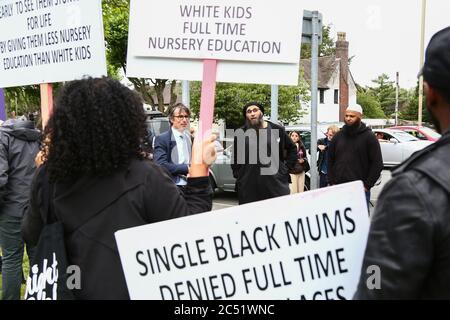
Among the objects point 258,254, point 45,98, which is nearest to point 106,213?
point 258,254

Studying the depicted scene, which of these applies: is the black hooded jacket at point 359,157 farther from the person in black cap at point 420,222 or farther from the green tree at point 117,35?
the green tree at point 117,35

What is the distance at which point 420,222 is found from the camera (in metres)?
Answer: 1.32

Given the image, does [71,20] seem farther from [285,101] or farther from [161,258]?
[285,101]

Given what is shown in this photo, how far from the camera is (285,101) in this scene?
30062mm

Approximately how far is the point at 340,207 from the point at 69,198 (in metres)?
1.02

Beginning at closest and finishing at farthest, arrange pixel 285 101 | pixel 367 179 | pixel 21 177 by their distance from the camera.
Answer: pixel 21 177
pixel 367 179
pixel 285 101

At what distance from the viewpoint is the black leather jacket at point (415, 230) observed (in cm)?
132

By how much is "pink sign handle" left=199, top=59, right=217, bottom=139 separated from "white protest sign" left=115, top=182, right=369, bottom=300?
950 mm

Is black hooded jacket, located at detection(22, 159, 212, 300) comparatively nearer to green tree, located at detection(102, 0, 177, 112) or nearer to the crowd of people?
the crowd of people

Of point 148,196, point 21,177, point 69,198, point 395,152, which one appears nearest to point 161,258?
point 148,196

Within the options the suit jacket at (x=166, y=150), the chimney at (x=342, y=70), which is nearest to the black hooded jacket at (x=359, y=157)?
the suit jacket at (x=166, y=150)

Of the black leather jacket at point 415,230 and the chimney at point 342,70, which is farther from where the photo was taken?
the chimney at point 342,70

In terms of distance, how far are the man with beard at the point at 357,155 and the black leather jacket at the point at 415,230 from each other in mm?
4872

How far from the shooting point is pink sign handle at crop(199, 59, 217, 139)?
2.84 meters
